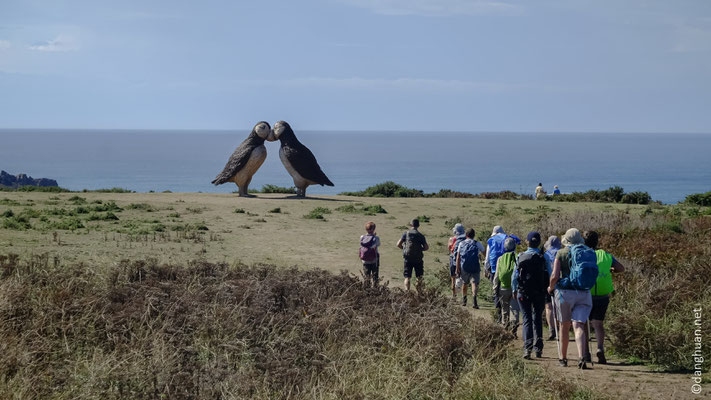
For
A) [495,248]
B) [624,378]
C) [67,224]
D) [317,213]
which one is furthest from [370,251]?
[317,213]

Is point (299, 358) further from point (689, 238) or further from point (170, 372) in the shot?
point (689, 238)

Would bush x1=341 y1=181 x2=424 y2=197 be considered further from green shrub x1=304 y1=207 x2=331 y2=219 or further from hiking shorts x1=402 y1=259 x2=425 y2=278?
hiking shorts x1=402 y1=259 x2=425 y2=278

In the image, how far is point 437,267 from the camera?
778 inches

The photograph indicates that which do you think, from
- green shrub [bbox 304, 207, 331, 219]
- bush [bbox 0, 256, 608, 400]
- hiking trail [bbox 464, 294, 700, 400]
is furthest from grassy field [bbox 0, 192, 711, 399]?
green shrub [bbox 304, 207, 331, 219]

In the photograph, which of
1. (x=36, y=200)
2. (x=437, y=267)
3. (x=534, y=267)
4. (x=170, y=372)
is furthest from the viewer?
(x=36, y=200)

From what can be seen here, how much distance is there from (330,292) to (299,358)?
262cm

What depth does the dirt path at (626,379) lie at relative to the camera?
9281 millimetres

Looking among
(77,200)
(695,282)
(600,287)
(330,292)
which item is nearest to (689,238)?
(695,282)

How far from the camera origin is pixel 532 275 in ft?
35.6

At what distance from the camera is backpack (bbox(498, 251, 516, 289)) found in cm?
1193

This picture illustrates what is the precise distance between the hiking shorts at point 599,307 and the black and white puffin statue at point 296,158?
23.3 m

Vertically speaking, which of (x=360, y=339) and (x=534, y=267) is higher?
(x=534, y=267)

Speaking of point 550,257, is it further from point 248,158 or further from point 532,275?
point 248,158

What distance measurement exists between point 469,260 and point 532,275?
3.50m
